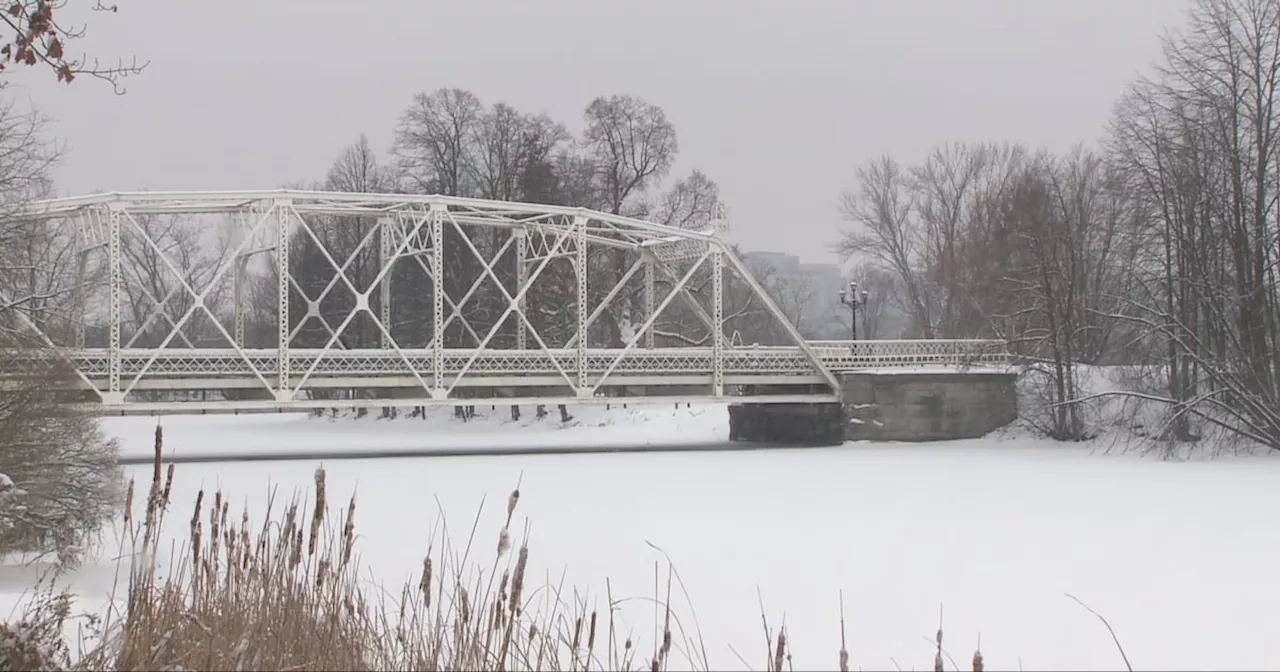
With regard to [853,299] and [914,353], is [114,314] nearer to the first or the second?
[914,353]

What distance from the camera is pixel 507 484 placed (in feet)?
70.3

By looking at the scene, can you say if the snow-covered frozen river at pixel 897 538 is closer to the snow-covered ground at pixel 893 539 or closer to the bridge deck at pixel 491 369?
the snow-covered ground at pixel 893 539

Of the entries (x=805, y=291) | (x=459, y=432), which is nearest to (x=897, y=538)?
(x=459, y=432)

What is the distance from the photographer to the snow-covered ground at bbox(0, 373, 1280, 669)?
28.2 feet

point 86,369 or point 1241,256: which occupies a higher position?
point 1241,256

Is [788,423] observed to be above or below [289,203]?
below

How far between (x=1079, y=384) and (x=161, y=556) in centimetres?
2515

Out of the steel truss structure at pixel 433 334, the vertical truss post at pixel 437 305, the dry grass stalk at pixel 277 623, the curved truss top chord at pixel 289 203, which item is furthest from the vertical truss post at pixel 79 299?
the dry grass stalk at pixel 277 623

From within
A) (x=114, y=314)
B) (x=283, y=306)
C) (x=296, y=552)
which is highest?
(x=283, y=306)

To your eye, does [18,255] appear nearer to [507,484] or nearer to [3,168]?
[3,168]

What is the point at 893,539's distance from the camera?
13.8m

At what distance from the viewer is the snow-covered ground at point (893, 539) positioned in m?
8.60

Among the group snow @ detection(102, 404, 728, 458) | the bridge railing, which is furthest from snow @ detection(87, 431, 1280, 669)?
snow @ detection(102, 404, 728, 458)

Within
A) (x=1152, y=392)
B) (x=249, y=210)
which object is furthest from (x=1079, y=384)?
(x=249, y=210)
